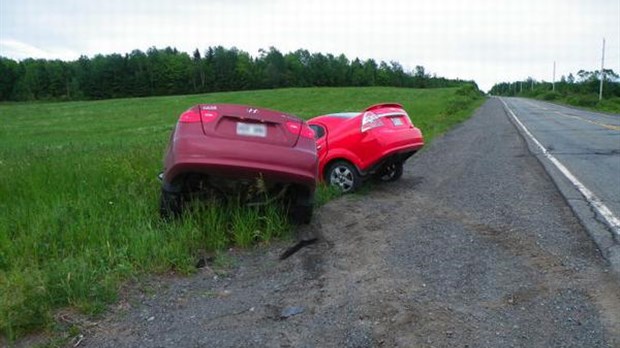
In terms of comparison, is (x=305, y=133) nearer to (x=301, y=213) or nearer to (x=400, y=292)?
(x=301, y=213)

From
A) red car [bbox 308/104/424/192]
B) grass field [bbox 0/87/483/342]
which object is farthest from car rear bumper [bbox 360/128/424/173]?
grass field [bbox 0/87/483/342]

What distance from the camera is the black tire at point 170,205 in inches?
201

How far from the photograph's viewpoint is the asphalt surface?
3.30 meters

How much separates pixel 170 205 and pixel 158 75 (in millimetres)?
112824

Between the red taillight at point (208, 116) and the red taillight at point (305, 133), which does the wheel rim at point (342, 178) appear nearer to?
the red taillight at point (305, 133)

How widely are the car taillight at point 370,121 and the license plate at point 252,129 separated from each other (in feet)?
8.91

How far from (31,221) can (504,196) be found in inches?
221

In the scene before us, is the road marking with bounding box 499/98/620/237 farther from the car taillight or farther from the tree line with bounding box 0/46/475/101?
the tree line with bounding box 0/46/475/101

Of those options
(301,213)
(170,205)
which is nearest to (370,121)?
(301,213)

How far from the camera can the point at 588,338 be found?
10.4 ft

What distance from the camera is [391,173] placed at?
28.5 ft

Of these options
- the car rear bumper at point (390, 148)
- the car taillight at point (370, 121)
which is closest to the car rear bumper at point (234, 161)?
the car rear bumper at point (390, 148)

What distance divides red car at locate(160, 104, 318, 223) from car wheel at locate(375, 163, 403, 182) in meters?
3.30

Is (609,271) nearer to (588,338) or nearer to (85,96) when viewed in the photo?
(588,338)
